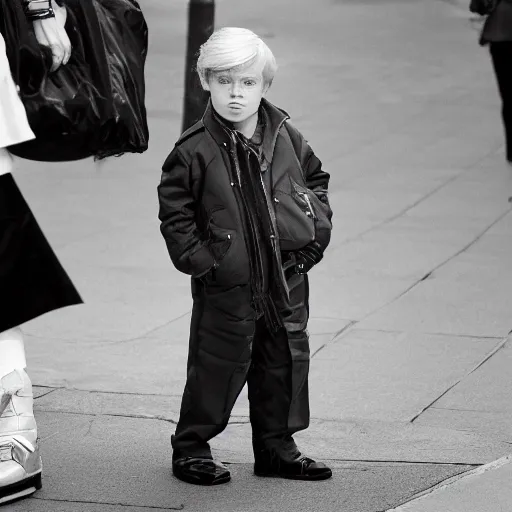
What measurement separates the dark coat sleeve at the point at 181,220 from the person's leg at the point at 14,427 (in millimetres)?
644

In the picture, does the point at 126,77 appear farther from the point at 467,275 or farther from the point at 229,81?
the point at 467,275

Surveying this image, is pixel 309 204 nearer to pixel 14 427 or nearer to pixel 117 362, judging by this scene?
pixel 14 427

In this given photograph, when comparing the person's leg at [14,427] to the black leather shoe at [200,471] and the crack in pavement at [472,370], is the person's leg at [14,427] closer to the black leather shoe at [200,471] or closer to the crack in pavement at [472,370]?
the black leather shoe at [200,471]

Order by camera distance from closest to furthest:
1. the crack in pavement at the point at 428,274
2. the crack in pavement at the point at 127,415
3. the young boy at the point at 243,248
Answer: the young boy at the point at 243,248, the crack in pavement at the point at 127,415, the crack in pavement at the point at 428,274

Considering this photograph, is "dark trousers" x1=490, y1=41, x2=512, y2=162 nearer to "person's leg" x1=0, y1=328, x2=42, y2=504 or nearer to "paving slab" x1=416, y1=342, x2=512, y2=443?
"paving slab" x1=416, y1=342, x2=512, y2=443

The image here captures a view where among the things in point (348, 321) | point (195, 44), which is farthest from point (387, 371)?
point (195, 44)

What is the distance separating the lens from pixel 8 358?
471 cm

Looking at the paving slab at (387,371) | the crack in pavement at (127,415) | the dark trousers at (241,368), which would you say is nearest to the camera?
the dark trousers at (241,368)

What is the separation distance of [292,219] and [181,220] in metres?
0.39

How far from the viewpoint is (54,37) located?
450 centimetres

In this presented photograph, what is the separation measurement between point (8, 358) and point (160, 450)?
872 millimetres

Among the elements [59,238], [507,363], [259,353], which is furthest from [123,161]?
[259,353]

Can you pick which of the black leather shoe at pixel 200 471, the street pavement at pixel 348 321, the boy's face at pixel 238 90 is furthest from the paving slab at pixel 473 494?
the boy's face at pixel 238 90

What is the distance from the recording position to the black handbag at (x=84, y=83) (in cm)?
448
